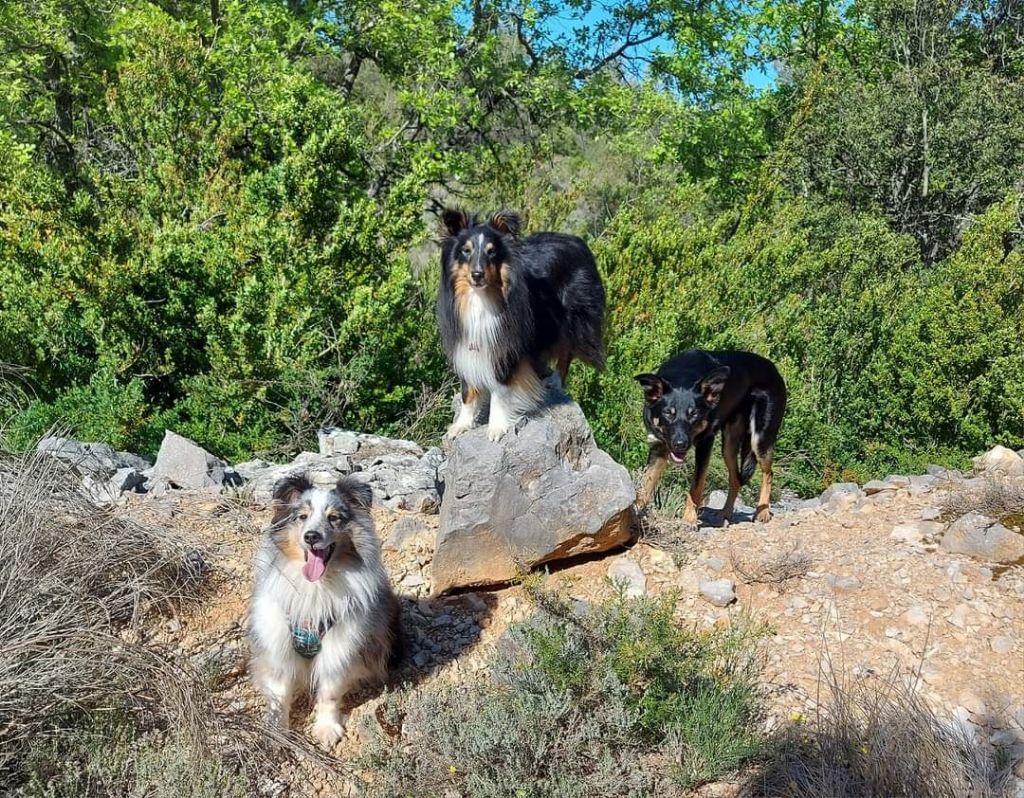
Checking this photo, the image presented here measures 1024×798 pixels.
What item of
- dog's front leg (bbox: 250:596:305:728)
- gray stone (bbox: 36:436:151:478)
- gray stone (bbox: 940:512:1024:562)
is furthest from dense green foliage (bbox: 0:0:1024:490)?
gray stone (bbox: 940:512:1024:562)

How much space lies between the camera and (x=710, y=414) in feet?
20.9

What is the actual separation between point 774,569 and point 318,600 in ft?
9.02

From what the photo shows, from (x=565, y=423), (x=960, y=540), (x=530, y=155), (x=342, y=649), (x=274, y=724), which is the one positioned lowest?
(x=274, y=724)

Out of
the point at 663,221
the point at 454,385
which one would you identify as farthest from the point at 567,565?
the point at 663,221

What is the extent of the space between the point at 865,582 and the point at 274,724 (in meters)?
3.42

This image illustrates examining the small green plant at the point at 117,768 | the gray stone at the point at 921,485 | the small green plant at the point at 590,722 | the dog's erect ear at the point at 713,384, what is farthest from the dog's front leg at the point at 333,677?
the gray stone at the point at 921,485

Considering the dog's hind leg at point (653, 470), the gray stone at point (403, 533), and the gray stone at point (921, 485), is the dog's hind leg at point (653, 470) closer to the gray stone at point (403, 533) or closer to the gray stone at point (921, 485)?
the gray stone at point (403, 533)

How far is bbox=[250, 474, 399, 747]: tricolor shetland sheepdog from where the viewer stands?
417 centimetres

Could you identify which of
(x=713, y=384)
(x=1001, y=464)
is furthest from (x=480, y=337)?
(x=1001, y=464)

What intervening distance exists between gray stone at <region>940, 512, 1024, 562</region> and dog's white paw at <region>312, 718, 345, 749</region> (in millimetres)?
3855

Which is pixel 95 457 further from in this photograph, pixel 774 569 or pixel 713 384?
pixel 774 569

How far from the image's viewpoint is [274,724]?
168 inches

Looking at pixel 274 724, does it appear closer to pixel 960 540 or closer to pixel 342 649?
Result: pixel 342 649

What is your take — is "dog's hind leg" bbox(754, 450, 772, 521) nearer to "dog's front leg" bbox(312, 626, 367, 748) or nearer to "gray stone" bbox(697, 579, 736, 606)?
"gray stone" bbox(697, 579, 736, 606)
